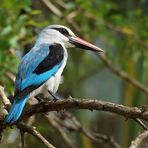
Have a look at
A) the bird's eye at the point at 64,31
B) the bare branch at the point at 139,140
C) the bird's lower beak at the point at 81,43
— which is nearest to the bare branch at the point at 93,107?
the bare branch at the point at 139,140

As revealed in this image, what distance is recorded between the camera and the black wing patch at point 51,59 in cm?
354

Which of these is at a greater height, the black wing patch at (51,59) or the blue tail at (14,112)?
the black wing patch at (51,59)

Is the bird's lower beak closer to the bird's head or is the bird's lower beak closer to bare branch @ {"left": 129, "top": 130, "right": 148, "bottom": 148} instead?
the bird's head

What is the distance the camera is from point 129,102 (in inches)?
210

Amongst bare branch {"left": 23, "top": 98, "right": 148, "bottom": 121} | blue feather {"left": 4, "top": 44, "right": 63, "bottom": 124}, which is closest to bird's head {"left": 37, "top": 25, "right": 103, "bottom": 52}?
blue feather {"left": 4, "top": 44, "right": 63, "bottom": 124}

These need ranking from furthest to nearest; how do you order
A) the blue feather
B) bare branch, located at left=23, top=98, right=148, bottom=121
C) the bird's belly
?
1. the bird's belly
2. the blue feather
3. bare branch, located at left=23, top=98, right=148, bottom=121

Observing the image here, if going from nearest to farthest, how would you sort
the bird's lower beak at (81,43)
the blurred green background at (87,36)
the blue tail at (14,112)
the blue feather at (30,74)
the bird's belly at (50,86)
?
the blue tail at (14,112) < the blue feather at (30,74) < the bird's belly at (50,86) < the bird's lower beak at (81,43) < the blurred green background at (87,36)

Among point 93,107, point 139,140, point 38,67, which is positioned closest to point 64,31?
point 38,67

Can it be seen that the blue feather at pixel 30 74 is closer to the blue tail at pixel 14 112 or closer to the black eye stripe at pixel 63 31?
the blue tail at pixel 14 112

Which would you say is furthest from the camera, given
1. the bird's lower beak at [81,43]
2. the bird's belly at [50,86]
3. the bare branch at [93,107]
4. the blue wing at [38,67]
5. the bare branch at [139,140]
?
the bird's lower beak at [81,43]

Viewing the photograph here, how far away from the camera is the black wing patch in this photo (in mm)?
3535

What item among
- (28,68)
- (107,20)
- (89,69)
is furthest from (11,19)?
(89,69)

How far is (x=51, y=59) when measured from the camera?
3.64 meters

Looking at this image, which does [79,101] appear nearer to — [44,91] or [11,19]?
[44,91]
